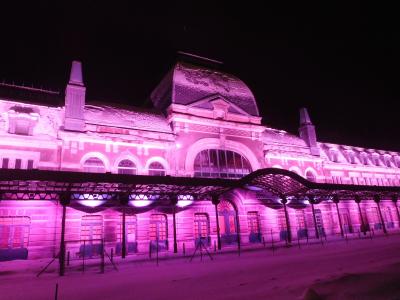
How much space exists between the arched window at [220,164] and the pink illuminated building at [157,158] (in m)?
0.10

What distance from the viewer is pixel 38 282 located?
1236 cm

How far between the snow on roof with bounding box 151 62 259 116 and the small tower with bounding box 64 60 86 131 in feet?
25.5

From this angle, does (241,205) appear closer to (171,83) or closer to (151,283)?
(171,83)

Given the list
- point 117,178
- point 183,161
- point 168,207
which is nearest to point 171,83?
point 183,161

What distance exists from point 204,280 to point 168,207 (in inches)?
477

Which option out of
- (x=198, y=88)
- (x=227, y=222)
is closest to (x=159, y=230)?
(x=227, y=222)

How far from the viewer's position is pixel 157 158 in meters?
24.6

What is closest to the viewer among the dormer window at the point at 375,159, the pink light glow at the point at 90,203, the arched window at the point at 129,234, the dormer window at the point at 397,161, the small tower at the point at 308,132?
the pink light glow at the point at 90,203

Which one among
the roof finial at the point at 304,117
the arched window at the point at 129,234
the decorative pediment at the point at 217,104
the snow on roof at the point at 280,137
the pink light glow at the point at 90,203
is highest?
the roof finial at the point at 304,117

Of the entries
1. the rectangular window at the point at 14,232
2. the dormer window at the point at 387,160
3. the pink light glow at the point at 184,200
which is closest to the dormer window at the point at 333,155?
the dormer window at the point at 387,160

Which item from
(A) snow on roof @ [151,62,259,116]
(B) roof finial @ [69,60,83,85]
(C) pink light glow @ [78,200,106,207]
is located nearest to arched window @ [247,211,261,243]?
(A) snow on roof @ [151,62,259,116]

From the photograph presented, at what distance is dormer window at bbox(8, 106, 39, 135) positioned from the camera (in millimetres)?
20734

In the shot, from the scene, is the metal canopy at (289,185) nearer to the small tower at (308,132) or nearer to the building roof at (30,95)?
the small tower at (308,132)

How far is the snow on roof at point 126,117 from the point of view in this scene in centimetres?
2381
